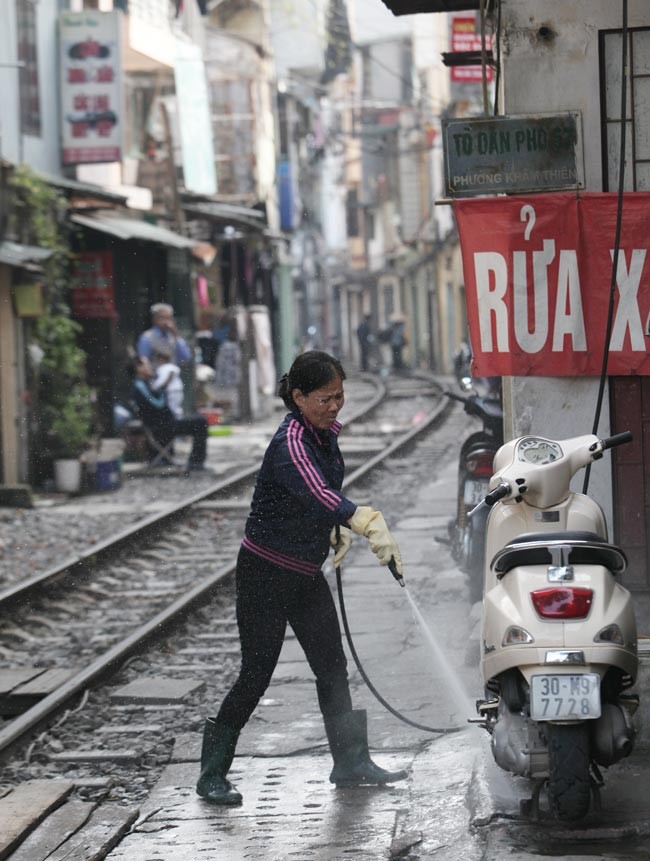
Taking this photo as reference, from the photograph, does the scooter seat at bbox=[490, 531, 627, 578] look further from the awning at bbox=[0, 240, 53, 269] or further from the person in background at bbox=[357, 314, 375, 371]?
the person in background at bbox=[357, 314, 375, 371]

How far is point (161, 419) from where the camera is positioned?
19.5m

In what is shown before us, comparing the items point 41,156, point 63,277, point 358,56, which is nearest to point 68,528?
point 63,277

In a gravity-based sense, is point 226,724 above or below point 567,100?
below

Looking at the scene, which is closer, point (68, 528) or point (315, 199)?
point (68, 528)

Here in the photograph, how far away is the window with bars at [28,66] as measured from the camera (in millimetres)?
20469

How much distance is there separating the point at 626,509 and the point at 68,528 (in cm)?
947

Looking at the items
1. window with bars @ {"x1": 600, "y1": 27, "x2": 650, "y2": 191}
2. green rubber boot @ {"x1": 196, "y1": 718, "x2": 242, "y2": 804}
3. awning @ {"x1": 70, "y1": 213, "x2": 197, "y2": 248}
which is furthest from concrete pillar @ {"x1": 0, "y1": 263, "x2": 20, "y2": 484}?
window with bars @ {"x1": 600, "y1": 27, "x2": 650, "y2": 191}

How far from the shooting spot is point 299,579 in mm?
5820

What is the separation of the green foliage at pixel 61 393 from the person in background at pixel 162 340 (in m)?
0.85

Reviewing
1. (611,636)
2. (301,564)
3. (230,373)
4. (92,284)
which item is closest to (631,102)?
(301,564)

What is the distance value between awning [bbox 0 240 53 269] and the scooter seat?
12871 millimetres

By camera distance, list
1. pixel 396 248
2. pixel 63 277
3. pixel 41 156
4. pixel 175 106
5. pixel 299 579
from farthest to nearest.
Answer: pixel 396 248
pixel 175 106
pixel 41 156
pixel 63 277
pixel 299 579

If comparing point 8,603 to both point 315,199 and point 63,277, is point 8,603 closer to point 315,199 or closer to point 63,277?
point 63,277

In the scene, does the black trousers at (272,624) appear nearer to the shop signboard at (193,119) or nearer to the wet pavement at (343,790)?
the wet pavement at (343,790)
